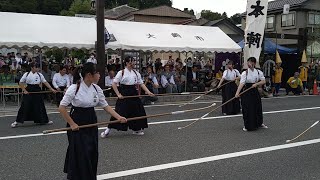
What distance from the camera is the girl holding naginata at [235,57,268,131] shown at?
952 cm

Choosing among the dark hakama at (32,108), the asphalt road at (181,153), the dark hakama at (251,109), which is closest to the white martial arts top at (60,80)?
the asphalt road at (181,153)

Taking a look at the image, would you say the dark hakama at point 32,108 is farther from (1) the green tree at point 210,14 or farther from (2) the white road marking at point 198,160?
(1) the green tree at point 210,14

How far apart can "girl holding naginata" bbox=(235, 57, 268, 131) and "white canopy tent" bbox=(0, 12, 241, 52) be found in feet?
→ 23.3

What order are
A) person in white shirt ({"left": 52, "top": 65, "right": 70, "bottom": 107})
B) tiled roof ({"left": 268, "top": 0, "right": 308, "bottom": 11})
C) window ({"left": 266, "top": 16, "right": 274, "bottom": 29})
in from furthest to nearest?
window ({"left": 266, "top": 16, "right": 274, "bottom": 29}) < tiled roof ({"left": 268, "top": 0, "right": 308, "bottom": 11}) < person in white shirt ({"left": 52, "top": 65, "right": 70, "bottom": 107})

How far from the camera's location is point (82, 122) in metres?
4.99

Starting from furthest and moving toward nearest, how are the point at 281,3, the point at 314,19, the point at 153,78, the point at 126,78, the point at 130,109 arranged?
the point at 281,3, the point at 314,19, the point at 153,78, the point at 130,109, the point at 126,78

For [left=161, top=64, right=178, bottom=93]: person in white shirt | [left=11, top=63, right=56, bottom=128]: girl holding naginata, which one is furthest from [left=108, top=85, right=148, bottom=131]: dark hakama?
[left=161, top=64, right=178, bottom=93]: person in white shirt

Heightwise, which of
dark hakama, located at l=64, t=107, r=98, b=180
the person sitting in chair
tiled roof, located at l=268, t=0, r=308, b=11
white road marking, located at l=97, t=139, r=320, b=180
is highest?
tiled roof, located at l=268, t=0, r=308, b=11

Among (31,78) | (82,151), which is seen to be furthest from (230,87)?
(82,151)

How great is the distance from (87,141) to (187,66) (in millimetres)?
14613

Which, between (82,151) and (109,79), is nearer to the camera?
(82,151)

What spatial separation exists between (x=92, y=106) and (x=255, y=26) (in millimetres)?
13250

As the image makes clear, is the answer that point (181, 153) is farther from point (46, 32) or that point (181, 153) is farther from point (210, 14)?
point (210, 14)

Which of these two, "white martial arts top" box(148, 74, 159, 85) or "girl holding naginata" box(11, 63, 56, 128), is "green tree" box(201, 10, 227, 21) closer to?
"white martial arts top" box(148, 74, 159, 85)
